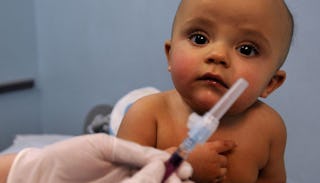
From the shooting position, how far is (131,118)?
29.2 inches

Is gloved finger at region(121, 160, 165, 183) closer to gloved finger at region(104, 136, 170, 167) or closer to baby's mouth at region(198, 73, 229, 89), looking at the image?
gloved finger at region(104, 136, 170, 167)

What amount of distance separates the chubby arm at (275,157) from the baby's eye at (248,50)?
0.59ft

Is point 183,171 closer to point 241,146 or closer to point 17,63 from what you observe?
point 241,146

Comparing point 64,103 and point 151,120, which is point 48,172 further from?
point 64,103

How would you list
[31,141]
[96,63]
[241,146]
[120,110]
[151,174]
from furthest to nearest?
[96,63] < [31,141] < [120,110] < [241,146] < [151,174]

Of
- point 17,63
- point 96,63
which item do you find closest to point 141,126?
point 96,63

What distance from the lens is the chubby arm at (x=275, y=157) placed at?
756 mm

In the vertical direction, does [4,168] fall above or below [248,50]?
below

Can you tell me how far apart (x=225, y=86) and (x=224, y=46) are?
7 cm

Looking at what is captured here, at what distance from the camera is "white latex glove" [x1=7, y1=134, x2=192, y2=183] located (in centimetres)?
55

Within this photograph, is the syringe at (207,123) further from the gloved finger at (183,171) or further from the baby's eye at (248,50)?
the baby's eye at (248,50)

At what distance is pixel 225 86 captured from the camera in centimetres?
61

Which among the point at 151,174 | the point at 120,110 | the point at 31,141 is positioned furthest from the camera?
the point at 31,141

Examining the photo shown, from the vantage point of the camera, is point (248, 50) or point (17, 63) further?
point (17, 63)
